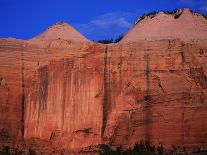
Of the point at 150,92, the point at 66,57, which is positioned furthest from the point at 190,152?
the point at 66,57

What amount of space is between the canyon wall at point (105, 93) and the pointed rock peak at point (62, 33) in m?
10.5

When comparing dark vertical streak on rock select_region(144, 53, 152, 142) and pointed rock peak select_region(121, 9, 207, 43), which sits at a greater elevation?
pointed rock peak select_region(121, 9, 207, 43)

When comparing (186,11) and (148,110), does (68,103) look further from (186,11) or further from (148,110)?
(186,11)

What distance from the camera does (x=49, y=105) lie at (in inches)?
2188

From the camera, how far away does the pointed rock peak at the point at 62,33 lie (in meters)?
68.2

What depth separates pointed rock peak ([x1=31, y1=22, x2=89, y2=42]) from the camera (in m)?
68.2

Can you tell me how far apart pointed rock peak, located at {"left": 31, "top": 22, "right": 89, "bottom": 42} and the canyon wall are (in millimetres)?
10471

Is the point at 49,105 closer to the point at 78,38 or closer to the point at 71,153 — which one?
the point at 71,153

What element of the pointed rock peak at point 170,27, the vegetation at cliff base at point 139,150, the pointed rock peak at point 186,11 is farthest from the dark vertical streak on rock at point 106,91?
the pointed rock peak at point 186,11

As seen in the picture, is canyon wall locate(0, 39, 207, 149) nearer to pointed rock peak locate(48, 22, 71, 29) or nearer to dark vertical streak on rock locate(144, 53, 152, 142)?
dark vertical streak on rock locate(144, 53, 152, 142)

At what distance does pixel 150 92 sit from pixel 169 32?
12032 millimetres

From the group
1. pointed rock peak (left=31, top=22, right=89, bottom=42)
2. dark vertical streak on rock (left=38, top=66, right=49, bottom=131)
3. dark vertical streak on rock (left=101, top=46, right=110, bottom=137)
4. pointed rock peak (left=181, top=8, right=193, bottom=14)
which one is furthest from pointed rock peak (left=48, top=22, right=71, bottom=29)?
dark vertical streak on rock (left=101, top=46, right=110, bottom=137)

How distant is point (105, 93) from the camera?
2190 inches

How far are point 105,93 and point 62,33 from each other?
53.2ft
